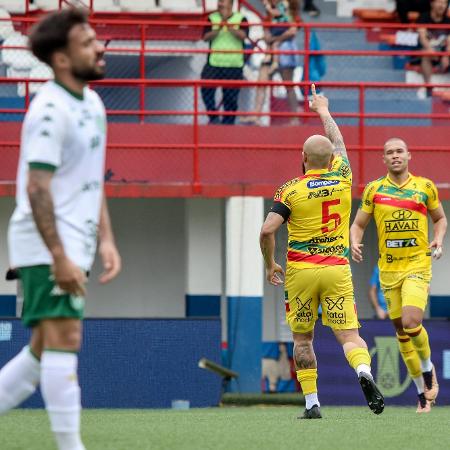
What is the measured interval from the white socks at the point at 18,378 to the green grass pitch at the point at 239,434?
34.1 inches

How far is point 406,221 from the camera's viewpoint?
12.0 meters

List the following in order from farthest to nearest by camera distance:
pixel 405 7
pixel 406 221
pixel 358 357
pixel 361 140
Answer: pixel 405 7 < pixel 361 140 < pixel 406 221 < pixel 358 357

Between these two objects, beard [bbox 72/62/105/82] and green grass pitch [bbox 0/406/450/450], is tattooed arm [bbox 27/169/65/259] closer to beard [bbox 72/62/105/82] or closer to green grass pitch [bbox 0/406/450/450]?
beard [bbox 72/62/105/82]

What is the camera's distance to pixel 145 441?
7582 millimetres

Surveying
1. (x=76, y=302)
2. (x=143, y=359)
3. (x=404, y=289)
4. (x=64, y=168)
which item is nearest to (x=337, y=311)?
(x=404, y=289)

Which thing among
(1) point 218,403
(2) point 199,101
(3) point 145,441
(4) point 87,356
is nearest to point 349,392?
(1) point 218,403

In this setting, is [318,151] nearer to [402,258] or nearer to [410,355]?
[402,258]

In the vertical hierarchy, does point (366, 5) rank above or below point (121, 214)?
above

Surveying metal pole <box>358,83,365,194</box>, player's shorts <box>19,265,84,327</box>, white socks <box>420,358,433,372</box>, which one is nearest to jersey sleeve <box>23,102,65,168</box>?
player's shorts <box>19,265,84,327</box>

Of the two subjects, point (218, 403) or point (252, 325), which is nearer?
point (218, 403)

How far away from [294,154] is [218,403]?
3.99 metres

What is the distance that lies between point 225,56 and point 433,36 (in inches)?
149

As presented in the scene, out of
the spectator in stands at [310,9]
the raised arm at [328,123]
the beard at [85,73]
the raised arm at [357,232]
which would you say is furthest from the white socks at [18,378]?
the spectator in stands at [310,9]

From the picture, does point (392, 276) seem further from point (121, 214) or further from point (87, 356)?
point (121, 214)
